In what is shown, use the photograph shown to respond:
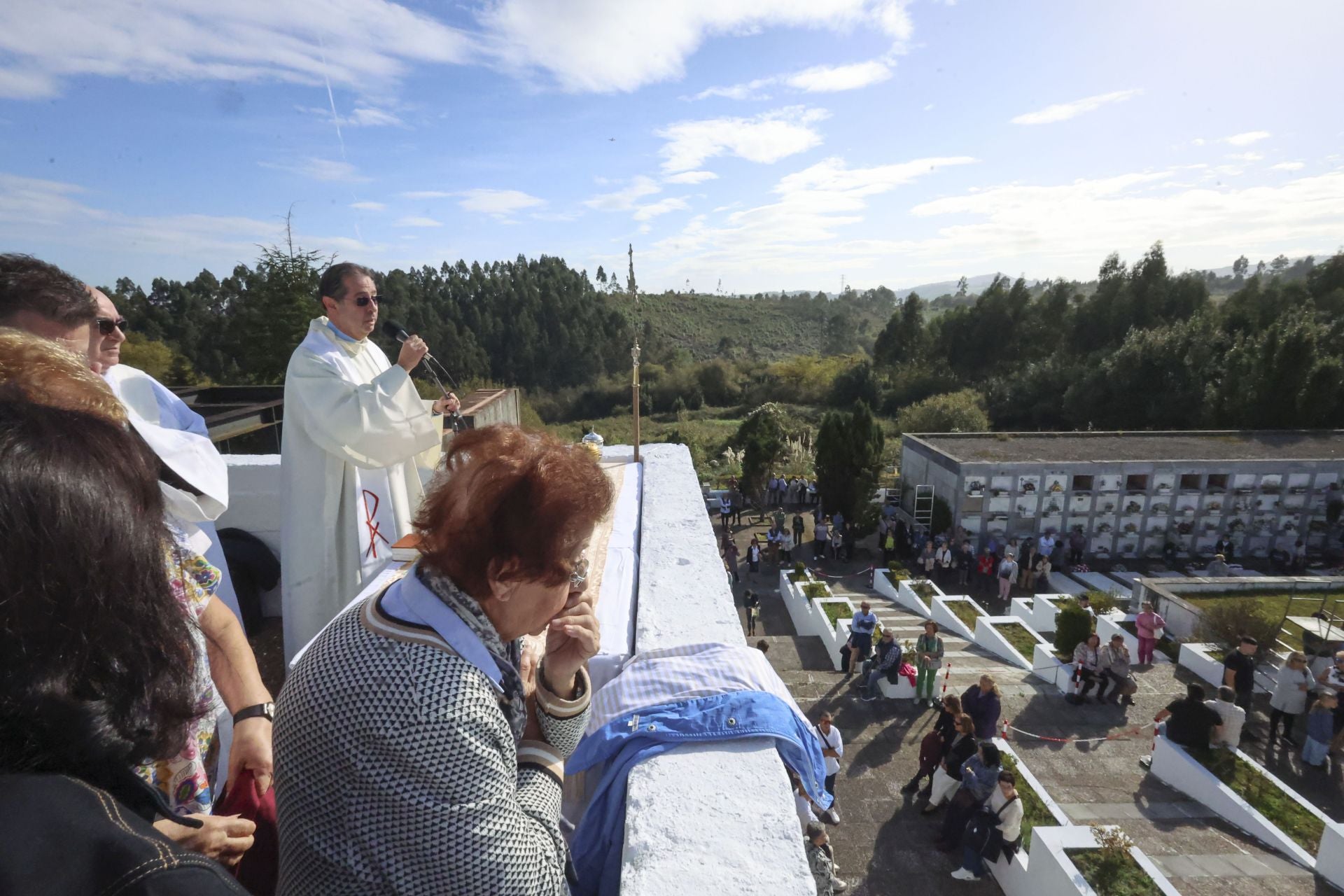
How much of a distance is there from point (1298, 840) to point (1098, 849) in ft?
6.99

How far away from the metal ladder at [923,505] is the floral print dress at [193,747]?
16852 mm

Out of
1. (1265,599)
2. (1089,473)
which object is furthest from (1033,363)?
(1265,599)

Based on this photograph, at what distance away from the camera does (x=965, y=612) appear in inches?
474

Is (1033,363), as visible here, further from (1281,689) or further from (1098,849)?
(1098,849)

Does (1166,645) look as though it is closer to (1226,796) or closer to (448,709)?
(1226,796)

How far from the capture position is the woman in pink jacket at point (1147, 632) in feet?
31.1

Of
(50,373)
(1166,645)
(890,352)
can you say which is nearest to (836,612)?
(1166,645)

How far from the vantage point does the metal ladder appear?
16922mm

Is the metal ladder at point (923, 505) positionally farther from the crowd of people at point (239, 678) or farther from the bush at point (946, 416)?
the crowd of people at point (239, 678)

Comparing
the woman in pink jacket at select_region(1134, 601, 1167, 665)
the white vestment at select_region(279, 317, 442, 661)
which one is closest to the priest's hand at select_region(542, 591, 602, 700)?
the white vestment at select_region(279, 317, 442, 661)

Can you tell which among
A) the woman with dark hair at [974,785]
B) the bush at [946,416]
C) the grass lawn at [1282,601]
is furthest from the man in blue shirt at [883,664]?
the bush at [946,416]

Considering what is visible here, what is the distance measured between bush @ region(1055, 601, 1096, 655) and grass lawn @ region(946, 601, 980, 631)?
1836 millimetres

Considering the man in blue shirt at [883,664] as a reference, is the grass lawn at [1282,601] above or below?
below

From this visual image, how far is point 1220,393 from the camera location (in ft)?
84.0
